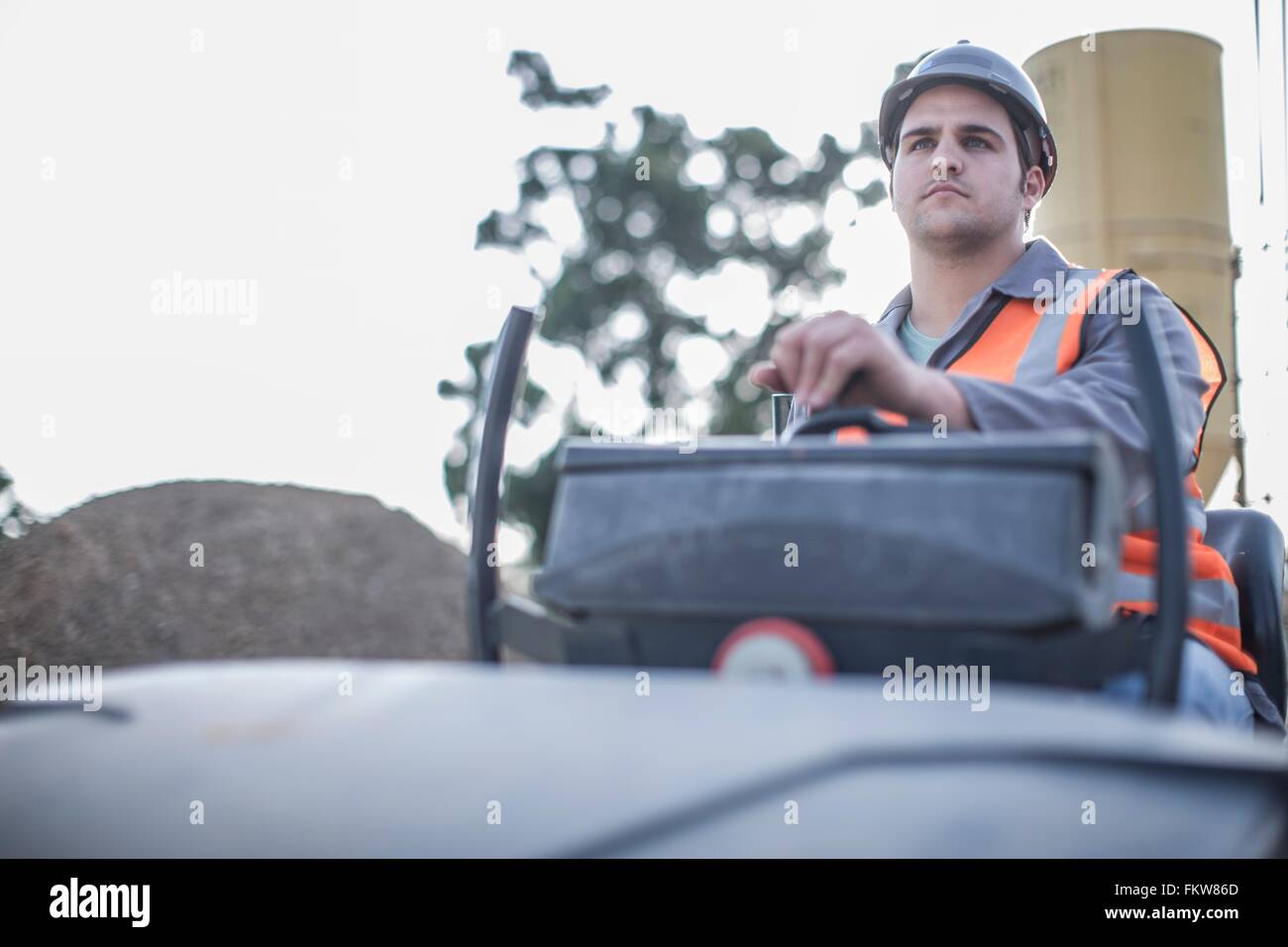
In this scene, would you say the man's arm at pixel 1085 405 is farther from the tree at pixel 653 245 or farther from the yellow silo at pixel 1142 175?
the tree at pixel 653 245

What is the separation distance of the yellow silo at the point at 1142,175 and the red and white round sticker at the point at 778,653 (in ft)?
11.9

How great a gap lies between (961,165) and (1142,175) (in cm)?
246

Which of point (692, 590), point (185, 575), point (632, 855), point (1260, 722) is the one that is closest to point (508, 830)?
point (632, 855)

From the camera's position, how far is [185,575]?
444 inches

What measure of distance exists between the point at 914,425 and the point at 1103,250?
10.9ft

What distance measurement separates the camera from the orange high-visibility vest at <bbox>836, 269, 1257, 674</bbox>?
1.86 metres

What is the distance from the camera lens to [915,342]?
258cm

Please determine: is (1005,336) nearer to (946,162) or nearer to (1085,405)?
(946,162)

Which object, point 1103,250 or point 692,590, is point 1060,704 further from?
point 1103,250

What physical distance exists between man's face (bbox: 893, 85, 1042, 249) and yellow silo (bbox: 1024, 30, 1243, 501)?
2.14 meters

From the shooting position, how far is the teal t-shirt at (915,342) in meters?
2.53
